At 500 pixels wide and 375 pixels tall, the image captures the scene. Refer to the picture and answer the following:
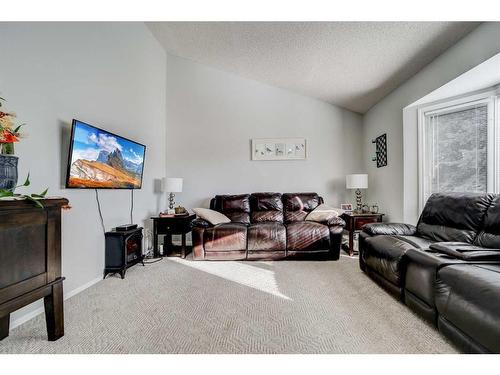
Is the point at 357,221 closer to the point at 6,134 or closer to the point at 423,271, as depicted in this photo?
the point at 423,271

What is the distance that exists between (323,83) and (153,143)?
2924mm

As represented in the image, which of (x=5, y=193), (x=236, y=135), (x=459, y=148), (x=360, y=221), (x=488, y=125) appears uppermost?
(x=236, y=135)

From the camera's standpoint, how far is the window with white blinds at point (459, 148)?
2.41 m

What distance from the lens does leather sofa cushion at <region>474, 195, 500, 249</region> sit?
5.94 ft

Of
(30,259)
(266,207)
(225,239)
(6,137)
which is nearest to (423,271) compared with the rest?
(225,239)

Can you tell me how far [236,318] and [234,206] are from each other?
2191mm

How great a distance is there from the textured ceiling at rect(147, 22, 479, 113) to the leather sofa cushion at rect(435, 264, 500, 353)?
7.11 feet

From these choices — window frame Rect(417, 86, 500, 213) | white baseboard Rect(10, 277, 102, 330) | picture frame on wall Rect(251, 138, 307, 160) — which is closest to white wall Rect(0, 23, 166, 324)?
white baseboard Rect(10, 277, 102, 330)

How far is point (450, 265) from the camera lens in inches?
56.9

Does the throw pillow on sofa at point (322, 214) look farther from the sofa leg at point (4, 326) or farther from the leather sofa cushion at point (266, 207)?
the sofa leg at point (4, 326)

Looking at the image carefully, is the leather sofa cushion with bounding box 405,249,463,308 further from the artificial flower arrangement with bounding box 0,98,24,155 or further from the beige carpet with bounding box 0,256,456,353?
the artificial flower arrangement with bounding box 0,98,24,155

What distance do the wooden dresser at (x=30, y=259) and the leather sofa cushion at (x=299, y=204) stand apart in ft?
9.56

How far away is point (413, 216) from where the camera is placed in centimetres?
306

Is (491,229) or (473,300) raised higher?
(491,229)
